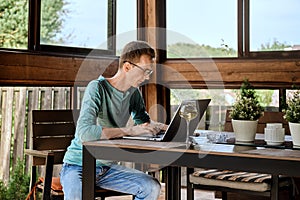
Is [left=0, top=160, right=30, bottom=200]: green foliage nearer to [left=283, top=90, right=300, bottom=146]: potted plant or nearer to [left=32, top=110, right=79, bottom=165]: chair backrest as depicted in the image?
[left=32, top=110, right=79, bottom=165]: chair backrest

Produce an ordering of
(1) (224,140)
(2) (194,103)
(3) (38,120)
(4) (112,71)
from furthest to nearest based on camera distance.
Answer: (4) (112,71) < (3) (38,120) < (1) (224,140) < (2) (194,103)

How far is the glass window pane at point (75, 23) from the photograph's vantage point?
4125 millimetres

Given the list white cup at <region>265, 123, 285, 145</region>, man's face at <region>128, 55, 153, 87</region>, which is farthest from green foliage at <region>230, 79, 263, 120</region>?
man's face at <region>128, 55, 153, 87</region>

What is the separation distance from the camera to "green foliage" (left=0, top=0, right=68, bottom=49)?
3828mm

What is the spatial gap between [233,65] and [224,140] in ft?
6.37

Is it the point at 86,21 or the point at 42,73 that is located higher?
the point at 86,21

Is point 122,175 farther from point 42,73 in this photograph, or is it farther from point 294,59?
point 294,59

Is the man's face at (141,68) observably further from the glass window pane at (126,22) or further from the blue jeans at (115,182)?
the glass window pane at (126,22)

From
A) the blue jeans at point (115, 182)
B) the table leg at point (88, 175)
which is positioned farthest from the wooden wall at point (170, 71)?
the table leg at point (88, 175)

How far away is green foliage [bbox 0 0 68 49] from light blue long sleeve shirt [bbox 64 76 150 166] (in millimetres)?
1235

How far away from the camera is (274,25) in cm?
453

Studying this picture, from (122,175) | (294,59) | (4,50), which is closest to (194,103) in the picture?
(122,175)

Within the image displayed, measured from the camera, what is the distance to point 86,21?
14.8 feet

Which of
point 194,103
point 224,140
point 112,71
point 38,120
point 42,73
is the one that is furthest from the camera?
point 112,71
